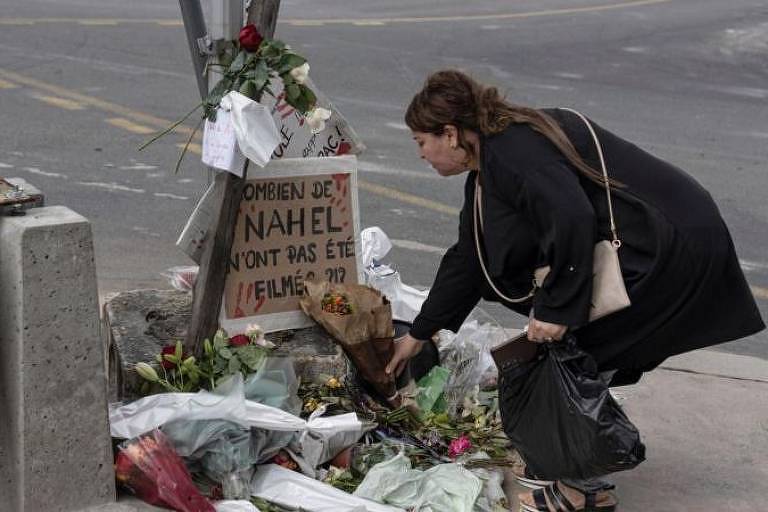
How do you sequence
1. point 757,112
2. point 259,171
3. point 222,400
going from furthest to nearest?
1. point 757,112
2. point 259,171
3. point 222,400

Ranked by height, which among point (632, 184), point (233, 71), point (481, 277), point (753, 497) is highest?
point (233, 71)

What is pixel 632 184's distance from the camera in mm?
3525

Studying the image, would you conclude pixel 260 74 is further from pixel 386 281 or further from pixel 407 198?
pixel 407 198

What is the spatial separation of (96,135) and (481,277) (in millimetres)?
5589

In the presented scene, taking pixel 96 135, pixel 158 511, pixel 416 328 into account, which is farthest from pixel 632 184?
pixel 96 135

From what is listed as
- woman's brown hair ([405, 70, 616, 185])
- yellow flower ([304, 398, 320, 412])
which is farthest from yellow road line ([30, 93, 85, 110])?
woman's brown hair ([405, 70, 616, 185])

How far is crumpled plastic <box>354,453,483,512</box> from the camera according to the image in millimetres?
3691

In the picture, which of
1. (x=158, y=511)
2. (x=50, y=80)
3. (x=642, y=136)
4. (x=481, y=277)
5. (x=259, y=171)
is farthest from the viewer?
(x=50, y=80)

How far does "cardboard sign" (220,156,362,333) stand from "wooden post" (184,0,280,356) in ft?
0.58

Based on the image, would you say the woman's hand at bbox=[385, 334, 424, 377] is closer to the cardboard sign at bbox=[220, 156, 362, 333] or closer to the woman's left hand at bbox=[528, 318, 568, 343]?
the cardboard sign at bbox=[220, 156, 362, 333]

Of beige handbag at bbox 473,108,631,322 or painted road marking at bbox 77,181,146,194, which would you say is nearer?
beige handbag at bbox 473,108,631,322

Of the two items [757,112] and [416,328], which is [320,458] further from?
[757,112]

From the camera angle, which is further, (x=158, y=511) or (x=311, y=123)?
(x=311, y=123)

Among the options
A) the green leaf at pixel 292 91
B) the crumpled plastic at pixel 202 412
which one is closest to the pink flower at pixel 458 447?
the crumpled plastic at pixel 202 412
